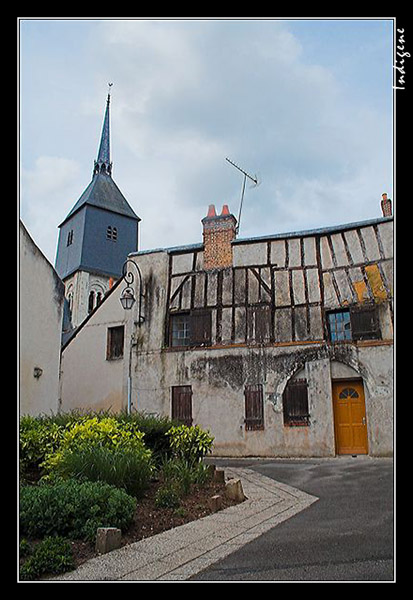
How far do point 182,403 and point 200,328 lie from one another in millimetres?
2031

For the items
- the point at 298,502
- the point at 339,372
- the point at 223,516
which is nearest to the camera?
the point at 223,516

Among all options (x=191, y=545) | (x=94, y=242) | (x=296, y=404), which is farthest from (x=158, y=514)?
(x=94, y=242)

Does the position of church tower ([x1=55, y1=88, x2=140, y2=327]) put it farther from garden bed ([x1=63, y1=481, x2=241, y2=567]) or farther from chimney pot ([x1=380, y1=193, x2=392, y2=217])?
garden bed ([x1=63, y1=481, x2=241, y2=567])

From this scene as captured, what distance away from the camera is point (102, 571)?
12.4ft

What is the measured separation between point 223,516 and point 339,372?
7469 mm

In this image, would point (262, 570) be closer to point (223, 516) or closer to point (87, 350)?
point (223, 516)

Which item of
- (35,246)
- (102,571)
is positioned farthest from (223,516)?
(35,246)

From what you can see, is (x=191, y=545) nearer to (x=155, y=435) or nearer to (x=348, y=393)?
(x=155, y=435)

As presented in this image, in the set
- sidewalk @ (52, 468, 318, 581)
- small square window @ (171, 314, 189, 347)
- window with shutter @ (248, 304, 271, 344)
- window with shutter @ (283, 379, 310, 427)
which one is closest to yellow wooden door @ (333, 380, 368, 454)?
window with shutter @ (283, 379, 310, 427)

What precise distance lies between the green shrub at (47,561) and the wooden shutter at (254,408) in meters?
9.10

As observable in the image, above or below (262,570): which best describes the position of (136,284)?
above

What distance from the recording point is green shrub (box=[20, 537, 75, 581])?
368cm

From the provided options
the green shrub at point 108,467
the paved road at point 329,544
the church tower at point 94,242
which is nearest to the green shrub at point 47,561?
the paved road at point 329,544

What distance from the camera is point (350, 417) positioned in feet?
40.5
